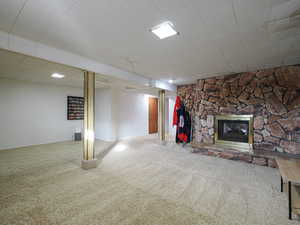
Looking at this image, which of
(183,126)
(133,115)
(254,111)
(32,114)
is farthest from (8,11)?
(133,115)

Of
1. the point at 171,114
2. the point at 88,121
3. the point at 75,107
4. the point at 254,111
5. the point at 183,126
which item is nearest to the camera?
the point at 88,121

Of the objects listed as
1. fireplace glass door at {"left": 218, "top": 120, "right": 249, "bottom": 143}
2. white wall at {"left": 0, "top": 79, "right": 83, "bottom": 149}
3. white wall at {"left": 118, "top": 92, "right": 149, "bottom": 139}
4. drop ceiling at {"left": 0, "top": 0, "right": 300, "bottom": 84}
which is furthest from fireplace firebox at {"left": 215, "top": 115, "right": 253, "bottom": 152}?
white wall at {"left": 0, "top": 79, "right": 83, "bottom": 149}

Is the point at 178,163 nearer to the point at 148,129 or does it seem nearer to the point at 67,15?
the point at 67,15

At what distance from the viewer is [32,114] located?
5.06 meters

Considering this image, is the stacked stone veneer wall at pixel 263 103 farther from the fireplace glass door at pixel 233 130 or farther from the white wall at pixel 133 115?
the white wall at pixel 133 115

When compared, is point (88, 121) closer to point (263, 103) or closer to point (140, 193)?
point (140, 193)

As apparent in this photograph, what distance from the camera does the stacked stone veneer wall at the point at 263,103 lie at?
11.1 feet

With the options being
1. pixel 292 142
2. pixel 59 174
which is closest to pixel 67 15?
pixel 59 174

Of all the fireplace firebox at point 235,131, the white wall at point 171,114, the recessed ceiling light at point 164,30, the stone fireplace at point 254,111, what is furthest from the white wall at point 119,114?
the recessed ceiling light at point 164,30

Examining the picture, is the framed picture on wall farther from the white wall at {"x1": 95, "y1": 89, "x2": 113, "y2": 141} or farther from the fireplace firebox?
the fireplace firebox

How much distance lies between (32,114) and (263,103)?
25.0ft

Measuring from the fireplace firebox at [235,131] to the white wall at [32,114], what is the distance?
235 inches

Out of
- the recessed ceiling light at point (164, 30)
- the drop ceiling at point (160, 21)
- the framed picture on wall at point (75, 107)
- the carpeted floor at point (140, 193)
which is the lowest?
the carpeted floor at point (140, 193)

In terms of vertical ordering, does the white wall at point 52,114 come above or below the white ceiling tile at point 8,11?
below
